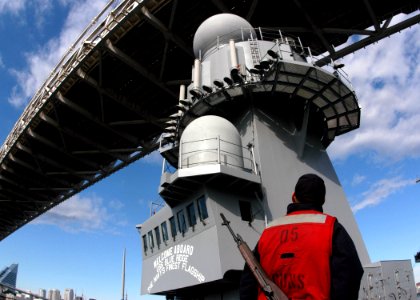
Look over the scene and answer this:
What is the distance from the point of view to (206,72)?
24.6 meters

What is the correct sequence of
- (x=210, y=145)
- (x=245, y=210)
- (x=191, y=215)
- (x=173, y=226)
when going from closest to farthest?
(x=210, y=145), (x=191, y=215), (x=245, y=210), (x=173, y=226)

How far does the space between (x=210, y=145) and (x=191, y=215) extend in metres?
3.91

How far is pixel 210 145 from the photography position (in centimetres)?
1938

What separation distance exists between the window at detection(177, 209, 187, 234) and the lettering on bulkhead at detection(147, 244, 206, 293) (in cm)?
85

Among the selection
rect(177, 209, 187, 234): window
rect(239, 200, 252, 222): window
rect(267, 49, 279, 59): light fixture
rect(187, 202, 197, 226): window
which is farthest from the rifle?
rect(267, 49, 279, 59): light fixture

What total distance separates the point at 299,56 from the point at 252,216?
10889 mm

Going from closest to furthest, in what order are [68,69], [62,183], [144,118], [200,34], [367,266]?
1. [367,266]
2. [200,34]
3. [68,69]
4. [144,118]
5. [62,183]

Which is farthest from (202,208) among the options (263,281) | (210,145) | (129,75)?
(129,75)

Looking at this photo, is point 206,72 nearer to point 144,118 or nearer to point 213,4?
point 213,4

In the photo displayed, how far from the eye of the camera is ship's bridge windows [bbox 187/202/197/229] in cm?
1946

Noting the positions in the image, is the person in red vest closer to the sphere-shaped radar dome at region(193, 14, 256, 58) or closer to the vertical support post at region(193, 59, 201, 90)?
the vertical support post at region(193, 59, 201, 90)

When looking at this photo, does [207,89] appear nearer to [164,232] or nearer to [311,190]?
[164,232]

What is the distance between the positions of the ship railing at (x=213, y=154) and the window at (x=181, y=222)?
2.73 meters

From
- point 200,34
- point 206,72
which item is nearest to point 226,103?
point 206,72
